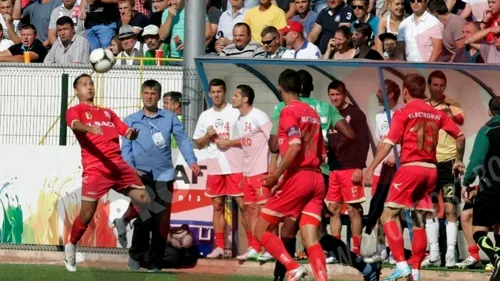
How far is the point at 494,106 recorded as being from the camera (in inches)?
591

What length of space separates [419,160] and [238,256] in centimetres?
385

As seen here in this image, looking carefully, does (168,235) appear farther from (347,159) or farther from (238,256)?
(347,159)

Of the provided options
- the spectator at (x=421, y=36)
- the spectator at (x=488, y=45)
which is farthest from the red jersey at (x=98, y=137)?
the spectator at (x=488, y=45)

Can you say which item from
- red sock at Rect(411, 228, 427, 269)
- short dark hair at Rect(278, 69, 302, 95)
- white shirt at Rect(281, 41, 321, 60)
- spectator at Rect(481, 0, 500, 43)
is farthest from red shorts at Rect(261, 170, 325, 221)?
spectator at Rect(481, 0, 500, 43)

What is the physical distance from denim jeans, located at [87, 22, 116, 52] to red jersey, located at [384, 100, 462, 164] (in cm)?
819

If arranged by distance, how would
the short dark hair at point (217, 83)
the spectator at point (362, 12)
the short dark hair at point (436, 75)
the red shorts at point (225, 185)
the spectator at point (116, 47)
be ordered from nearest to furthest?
1. the short dark hair at point (436, 75)
2. the short dark hair at point (217, 83)
3. the red shorts at point (225, 185)
4. the spectator at point (362, 12)
5. the spectator at point (116, 47)

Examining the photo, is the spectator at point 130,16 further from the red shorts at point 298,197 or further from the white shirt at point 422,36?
the red shorts at point 298,197

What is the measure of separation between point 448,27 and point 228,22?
395cm

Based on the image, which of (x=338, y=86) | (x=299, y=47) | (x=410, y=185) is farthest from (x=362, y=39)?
(x=410, y=185)

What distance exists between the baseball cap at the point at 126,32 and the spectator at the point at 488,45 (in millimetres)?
5518

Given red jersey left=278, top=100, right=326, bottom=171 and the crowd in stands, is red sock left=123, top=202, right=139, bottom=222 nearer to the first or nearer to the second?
the crowd in stands

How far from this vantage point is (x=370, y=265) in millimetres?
13219

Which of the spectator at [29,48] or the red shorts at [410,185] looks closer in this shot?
the red shorts at [410,185]

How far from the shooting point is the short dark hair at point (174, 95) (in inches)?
672
